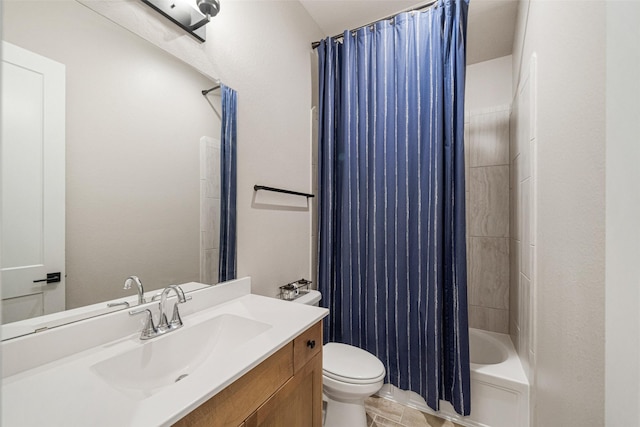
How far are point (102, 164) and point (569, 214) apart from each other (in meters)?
1.47

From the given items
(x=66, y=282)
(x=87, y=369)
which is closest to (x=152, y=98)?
(x=66, y=282)

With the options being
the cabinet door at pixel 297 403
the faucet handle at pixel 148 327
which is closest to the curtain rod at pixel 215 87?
the faucet handle at pixel 148 327

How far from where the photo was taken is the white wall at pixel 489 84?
2287 millimetres

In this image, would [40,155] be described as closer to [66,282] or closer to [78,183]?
[78,183]

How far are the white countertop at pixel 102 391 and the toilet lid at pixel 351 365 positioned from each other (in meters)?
0.64

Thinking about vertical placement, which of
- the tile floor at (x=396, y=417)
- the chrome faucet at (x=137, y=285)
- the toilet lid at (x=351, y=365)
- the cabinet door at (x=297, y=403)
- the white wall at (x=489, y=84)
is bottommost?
the tile floor at (x=396, y=417)

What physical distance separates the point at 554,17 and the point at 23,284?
6.13 feet

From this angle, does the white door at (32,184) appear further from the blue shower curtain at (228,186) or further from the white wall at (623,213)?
the white wall at (623,213)

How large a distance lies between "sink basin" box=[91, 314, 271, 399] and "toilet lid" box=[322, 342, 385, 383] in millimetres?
628

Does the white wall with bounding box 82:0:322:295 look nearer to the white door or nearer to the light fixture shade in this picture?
the light fixture shade

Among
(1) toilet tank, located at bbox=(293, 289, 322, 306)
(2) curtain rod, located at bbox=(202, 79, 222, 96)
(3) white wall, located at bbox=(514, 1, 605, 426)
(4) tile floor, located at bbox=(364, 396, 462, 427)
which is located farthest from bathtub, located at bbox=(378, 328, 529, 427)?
(2) curtain rod, located at bbox=(202, 79, 222, 96)

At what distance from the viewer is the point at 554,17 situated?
3.41 ft

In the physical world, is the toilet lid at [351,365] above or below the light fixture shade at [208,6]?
below

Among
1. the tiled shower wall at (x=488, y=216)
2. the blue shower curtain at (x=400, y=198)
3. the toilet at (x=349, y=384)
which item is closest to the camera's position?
the toilet at (x=349, y=384)
